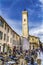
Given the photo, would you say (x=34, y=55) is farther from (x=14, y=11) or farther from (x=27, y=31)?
(x=14, y=11)

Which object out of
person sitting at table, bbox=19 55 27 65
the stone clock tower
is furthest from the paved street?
the stone clock tower

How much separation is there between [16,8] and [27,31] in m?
0.33

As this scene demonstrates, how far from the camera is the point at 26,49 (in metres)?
1.34

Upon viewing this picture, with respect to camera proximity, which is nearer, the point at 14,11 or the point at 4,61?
the point at 4,61

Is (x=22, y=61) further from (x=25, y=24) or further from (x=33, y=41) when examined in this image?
(x=25, y=24)

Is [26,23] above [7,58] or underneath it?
above

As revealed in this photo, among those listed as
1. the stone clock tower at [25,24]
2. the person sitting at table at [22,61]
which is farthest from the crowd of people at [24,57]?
the stone clock tower at [25,24]

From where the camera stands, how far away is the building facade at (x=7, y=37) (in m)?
1.24

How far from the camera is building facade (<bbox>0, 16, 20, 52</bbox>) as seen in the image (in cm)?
124

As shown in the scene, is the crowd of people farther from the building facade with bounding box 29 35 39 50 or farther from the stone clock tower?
the stone clock tower

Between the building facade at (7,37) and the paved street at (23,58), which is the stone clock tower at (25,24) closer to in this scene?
the building facade at (7,37)

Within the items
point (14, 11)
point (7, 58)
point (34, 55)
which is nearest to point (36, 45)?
point (34, 55)

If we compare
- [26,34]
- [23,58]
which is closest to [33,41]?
[26,34]

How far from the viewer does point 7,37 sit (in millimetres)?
1275
